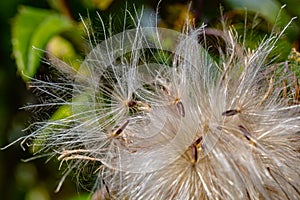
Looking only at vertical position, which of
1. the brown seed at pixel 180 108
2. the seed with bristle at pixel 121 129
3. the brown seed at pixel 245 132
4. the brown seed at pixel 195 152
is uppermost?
the brown seed at pixel 245 132

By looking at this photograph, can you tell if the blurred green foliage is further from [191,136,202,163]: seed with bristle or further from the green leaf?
[191,136,202,163]: seed with bristle

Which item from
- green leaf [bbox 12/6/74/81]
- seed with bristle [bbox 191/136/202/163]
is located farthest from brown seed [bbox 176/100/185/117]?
green leaf [bbox 12/6/74/81]

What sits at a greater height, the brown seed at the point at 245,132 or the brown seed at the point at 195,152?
the brown seed at the point at 245,132

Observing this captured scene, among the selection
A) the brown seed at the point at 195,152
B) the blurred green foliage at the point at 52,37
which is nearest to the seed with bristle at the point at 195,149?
the brown seed at the point at 195,152

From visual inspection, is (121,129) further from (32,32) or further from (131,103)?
(32,32)

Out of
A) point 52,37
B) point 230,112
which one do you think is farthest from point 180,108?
point 52,37

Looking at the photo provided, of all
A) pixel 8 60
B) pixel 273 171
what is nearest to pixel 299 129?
pixel 273 171

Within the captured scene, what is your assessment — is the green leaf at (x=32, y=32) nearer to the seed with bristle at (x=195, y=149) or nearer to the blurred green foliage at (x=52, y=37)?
the blurred green foliage at (x=52, y=37)
